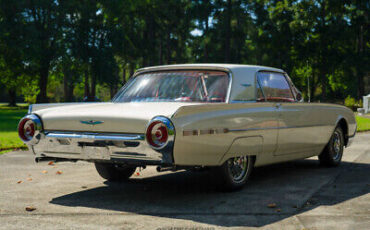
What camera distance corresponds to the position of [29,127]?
20.0 feet

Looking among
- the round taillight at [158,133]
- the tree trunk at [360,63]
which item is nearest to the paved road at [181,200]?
the round taillight at [158,133]

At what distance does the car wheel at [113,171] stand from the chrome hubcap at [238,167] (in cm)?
163

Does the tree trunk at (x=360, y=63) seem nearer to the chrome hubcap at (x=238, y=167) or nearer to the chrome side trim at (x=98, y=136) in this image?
the chrome hubcap at (x=238, y=167)

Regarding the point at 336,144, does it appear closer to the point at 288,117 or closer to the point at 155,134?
the point at 288,117

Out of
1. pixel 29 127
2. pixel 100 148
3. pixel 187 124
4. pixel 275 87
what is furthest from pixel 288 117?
pixel 29 127

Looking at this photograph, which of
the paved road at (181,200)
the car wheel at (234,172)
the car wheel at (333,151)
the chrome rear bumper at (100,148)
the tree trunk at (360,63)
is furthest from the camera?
the tree trunk at (360,63)

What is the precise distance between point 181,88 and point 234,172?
1269mm

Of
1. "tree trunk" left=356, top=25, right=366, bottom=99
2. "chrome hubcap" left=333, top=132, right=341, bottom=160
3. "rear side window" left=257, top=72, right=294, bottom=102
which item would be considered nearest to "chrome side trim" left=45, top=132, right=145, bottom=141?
"rear side window" left=257, top=72, right=294, bottom=102

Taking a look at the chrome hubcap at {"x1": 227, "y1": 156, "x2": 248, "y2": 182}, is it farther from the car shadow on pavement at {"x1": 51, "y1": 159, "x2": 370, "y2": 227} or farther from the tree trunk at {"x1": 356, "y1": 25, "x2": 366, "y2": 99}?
the tree trunk at {"x1": 356, "y1": 25, "x2": 366, "y2": 99}

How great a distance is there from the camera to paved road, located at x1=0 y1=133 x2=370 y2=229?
4859 millimetres

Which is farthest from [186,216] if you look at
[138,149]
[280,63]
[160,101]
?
[280,63]

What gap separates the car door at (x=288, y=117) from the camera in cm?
707

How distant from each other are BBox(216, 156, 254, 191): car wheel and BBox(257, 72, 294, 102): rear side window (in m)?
1.01

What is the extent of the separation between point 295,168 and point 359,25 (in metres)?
43.6
